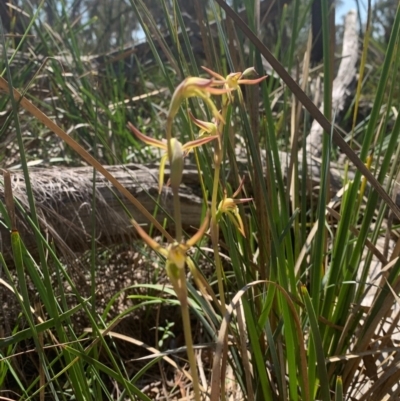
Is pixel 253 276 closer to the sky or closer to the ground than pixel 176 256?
closer to the ground

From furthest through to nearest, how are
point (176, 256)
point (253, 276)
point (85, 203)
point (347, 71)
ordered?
1. point (347, 71)
2. point (85, 203)
3. point (253, 276)
4. point (176, 256)

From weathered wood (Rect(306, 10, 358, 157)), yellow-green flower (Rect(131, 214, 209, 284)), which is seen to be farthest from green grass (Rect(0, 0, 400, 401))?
weathered wood (Rect(306, 10, 358, 157))

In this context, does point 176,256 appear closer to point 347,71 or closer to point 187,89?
point 187,89

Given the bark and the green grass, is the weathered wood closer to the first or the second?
the bark

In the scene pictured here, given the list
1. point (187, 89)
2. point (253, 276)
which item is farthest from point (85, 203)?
point (187, 89)

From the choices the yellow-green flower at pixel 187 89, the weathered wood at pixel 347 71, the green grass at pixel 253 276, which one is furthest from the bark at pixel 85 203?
the weathered wood at pixel 347 71

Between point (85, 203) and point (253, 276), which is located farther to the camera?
point (85, 203)

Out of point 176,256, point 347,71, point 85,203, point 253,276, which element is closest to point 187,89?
point 176,256

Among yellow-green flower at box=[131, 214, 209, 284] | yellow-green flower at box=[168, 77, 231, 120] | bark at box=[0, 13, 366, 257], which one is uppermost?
yellow-green flower at box=[168, 77, 231, 120]

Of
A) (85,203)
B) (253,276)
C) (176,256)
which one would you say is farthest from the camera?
(85,203)

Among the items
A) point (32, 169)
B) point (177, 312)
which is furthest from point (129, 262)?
point (32, 169)

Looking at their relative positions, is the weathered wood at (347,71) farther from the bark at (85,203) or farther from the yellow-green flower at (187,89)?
the yellow-green flower at (187,89)
